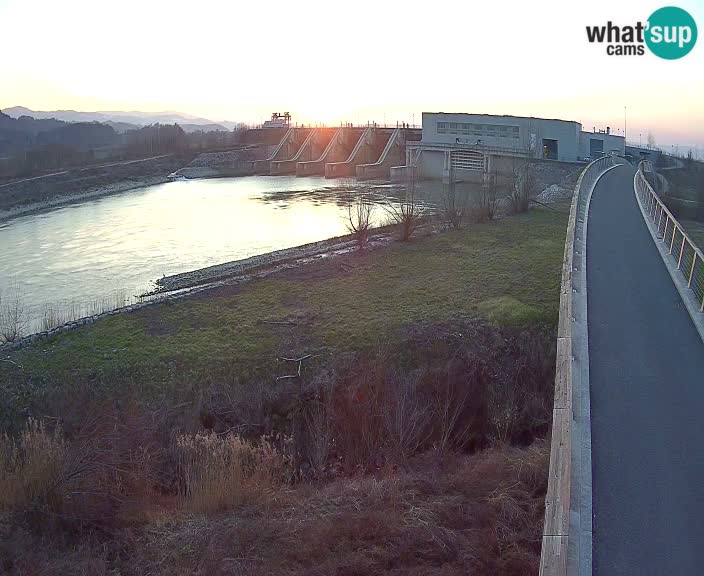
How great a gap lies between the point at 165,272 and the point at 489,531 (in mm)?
20389

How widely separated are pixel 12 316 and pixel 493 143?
134ft

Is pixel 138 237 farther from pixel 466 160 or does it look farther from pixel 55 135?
pixel 55 135

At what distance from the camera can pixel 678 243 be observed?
49.7ft

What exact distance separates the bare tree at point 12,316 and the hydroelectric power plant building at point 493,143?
30826 millimetres

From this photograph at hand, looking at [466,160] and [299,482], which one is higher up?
[466,160]

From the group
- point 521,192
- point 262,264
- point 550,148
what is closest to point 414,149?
point 550,148

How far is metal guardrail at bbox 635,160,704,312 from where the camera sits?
1142 centimetres

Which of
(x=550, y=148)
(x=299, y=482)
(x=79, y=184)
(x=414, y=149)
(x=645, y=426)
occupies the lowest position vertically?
(x=299, y=482)

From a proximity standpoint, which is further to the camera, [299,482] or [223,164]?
[223,164]

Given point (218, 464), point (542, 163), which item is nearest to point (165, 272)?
point (218, 464)

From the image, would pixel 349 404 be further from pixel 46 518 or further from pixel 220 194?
pixel 220 194

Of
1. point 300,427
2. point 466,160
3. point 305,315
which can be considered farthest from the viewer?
point 466,160

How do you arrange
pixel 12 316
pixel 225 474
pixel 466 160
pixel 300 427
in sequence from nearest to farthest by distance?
pixel 225 474 < pixel 300 427 < pixel 12 316 < pixel 466 160

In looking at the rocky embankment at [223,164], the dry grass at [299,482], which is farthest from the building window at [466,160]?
the dry grass at [299,482]
